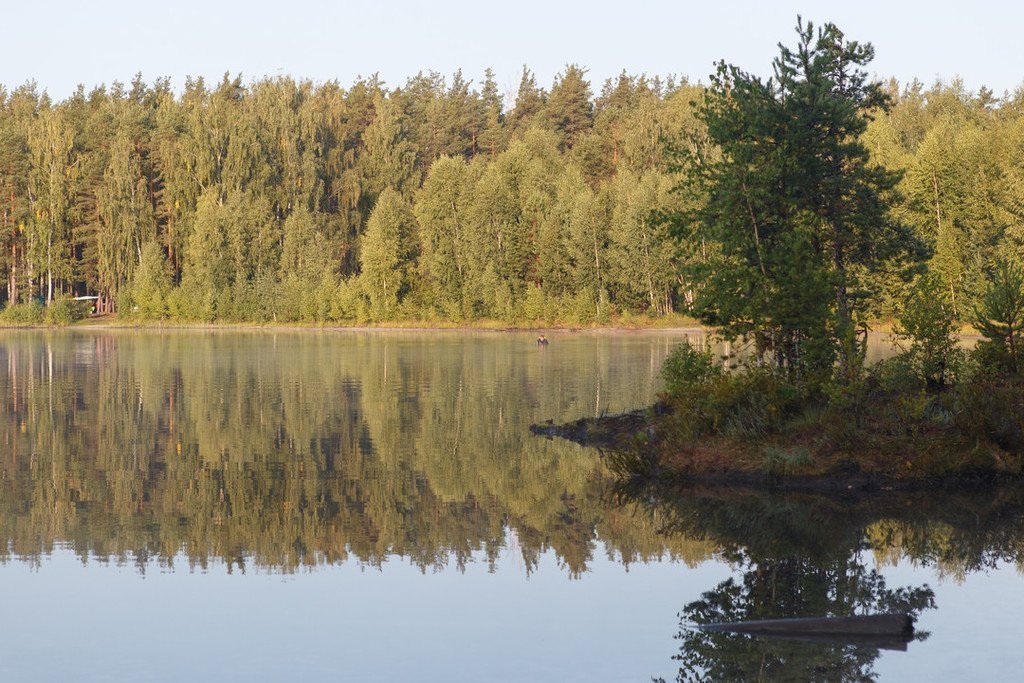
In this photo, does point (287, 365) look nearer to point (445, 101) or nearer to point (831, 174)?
point (831, 174)

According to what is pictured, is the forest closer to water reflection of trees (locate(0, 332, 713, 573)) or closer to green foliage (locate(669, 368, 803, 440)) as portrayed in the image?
water reflection of trees (locate(0, 332, 713, 573))

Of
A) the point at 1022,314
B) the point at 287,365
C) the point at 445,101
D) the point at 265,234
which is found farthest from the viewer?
the point at 445,101

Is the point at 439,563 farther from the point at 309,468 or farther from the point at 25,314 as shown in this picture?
the point at 25,314

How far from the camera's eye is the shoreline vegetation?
19.9 metres

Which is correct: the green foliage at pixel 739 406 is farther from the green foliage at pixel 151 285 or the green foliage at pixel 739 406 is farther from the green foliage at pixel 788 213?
the green foliage at pixel 151 285

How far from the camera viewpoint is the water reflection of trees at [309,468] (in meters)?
16.4

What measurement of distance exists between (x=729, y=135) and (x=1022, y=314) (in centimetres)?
685

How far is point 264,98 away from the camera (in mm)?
123375

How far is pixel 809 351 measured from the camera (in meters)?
22.6

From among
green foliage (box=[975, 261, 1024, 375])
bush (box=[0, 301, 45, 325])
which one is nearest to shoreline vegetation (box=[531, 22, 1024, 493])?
green foliage (box=[975, 261, 1024, 375])

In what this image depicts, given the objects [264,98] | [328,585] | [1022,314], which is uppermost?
[264,98]

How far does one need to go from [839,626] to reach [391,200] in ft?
327

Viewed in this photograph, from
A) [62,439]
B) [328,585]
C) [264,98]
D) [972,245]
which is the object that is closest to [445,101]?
[264,98]

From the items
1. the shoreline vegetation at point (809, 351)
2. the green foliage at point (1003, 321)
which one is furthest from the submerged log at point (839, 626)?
the green foliage at point (1003, 321)
